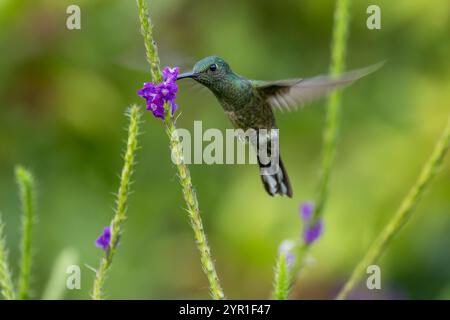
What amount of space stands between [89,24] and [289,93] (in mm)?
2478

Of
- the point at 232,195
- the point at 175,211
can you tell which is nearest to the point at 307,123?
the point at 232,195

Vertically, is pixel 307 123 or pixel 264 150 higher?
pixel 307 123

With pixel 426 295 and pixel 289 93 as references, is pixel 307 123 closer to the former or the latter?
pixel 426 295

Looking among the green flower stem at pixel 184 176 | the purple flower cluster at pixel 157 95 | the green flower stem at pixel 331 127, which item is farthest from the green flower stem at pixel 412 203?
the purple flower cluster at pixel 157 95

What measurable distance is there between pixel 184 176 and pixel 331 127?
68cm

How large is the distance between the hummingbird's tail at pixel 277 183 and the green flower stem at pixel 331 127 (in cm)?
54

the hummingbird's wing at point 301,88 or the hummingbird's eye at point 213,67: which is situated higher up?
the hummingbird's eye at point 213,67

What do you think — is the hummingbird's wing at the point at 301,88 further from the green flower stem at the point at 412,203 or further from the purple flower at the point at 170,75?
the purple flower at the point at 170,75

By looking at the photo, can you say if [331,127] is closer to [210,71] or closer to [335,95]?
[335,95]

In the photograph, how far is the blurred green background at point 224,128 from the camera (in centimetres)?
448

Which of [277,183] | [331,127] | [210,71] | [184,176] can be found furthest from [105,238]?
[277,183]

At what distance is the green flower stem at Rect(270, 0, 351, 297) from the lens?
7.24 ft

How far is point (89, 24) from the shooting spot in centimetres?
479

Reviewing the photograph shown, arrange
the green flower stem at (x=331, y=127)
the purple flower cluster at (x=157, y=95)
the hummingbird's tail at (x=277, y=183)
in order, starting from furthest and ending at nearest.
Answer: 1. the hummingbird's tail at (x=277, y=183)
2. the green flower stem at (x=331, y=127)
3. the purple flower cluster at (x=157, y=95)
